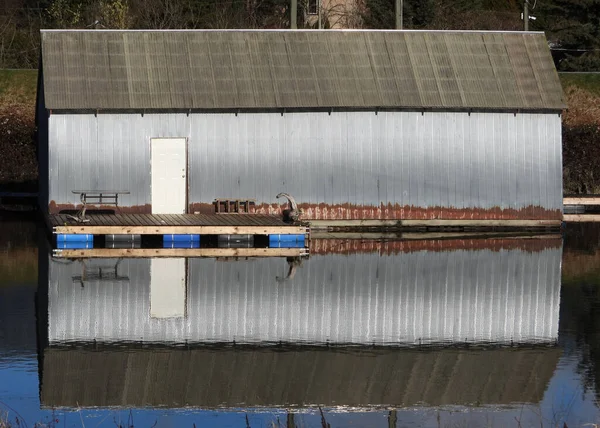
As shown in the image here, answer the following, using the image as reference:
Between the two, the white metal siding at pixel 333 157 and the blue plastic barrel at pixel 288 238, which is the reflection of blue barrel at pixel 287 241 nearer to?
the blue plastic barrel at pixel 288 238

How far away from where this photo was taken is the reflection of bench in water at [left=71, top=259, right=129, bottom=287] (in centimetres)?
2094

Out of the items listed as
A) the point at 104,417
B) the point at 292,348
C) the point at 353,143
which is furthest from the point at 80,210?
the point at 104,417

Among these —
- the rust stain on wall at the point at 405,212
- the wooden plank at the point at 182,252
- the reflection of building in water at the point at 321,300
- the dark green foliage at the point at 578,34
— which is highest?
the dark green foliage at the point at 578,34

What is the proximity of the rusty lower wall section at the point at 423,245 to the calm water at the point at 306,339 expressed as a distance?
0.19 metres

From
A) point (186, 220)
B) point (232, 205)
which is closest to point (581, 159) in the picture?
point (232, 205)

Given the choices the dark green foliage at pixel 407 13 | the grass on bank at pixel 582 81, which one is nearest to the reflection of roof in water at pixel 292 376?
the grass on bank at pixel 582 81

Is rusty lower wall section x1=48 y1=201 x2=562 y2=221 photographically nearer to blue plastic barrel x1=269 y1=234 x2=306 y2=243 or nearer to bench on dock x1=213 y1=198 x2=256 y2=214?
bench on dock x1=213 y1=198 x2=256 y2=214

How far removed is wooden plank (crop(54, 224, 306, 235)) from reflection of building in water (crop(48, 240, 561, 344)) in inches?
66.2

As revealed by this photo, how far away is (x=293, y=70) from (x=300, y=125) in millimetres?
1488

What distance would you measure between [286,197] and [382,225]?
96.8 inches

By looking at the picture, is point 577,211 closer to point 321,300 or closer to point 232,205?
point 232,205

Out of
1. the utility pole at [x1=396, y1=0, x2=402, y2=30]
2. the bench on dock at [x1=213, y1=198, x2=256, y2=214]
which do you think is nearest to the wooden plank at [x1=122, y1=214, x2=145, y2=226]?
the bench on dock at [x1=213, y1=198, x2=256, y2=214]

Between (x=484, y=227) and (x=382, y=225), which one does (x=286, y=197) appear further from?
(x=484, y=227)

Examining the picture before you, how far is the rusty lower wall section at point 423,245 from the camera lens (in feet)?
83.3
